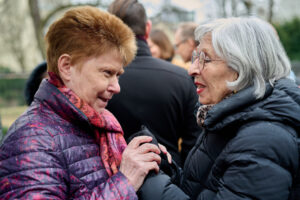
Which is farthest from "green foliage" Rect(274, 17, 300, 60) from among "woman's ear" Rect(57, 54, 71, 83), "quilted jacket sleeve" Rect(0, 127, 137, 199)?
"quilted jacket sleeve" Rect(0, 127, 137, 199)

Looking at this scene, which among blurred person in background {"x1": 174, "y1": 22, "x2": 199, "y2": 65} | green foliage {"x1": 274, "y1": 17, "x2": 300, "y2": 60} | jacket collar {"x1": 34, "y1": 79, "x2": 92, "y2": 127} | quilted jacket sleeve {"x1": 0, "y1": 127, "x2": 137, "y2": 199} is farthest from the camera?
green foliage {"x1": 274, "y1": 17, "x2": 300, "y2": 60}

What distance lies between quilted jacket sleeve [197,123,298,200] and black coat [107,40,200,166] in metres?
1.10

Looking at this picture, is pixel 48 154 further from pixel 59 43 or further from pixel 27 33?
pixel 27 33

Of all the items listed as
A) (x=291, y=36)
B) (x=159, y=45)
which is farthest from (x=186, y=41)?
(x=291, y=36)

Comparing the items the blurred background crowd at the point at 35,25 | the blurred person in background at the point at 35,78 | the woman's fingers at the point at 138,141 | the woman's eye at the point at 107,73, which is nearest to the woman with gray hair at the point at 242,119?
the woman's fingers at the point at 138,141

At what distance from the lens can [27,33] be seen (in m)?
22.2

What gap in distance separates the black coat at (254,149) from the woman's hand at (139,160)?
6cm

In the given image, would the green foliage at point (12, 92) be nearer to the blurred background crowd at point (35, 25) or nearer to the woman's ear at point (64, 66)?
the blurred background crowd at point (35, 25)

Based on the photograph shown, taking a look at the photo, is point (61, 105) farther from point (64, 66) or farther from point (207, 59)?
point (207, 59)

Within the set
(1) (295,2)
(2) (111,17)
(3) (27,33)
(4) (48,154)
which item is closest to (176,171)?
(4) (48,154)

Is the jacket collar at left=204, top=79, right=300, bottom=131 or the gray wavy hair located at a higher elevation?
the gray wavy hair

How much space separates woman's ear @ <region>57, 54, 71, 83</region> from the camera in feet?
5.11

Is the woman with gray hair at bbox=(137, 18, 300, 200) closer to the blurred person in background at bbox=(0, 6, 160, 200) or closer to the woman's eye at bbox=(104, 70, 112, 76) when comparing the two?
the blurred person in background at bbox=(0, 6, 160, 200)

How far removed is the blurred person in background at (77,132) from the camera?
130cm
